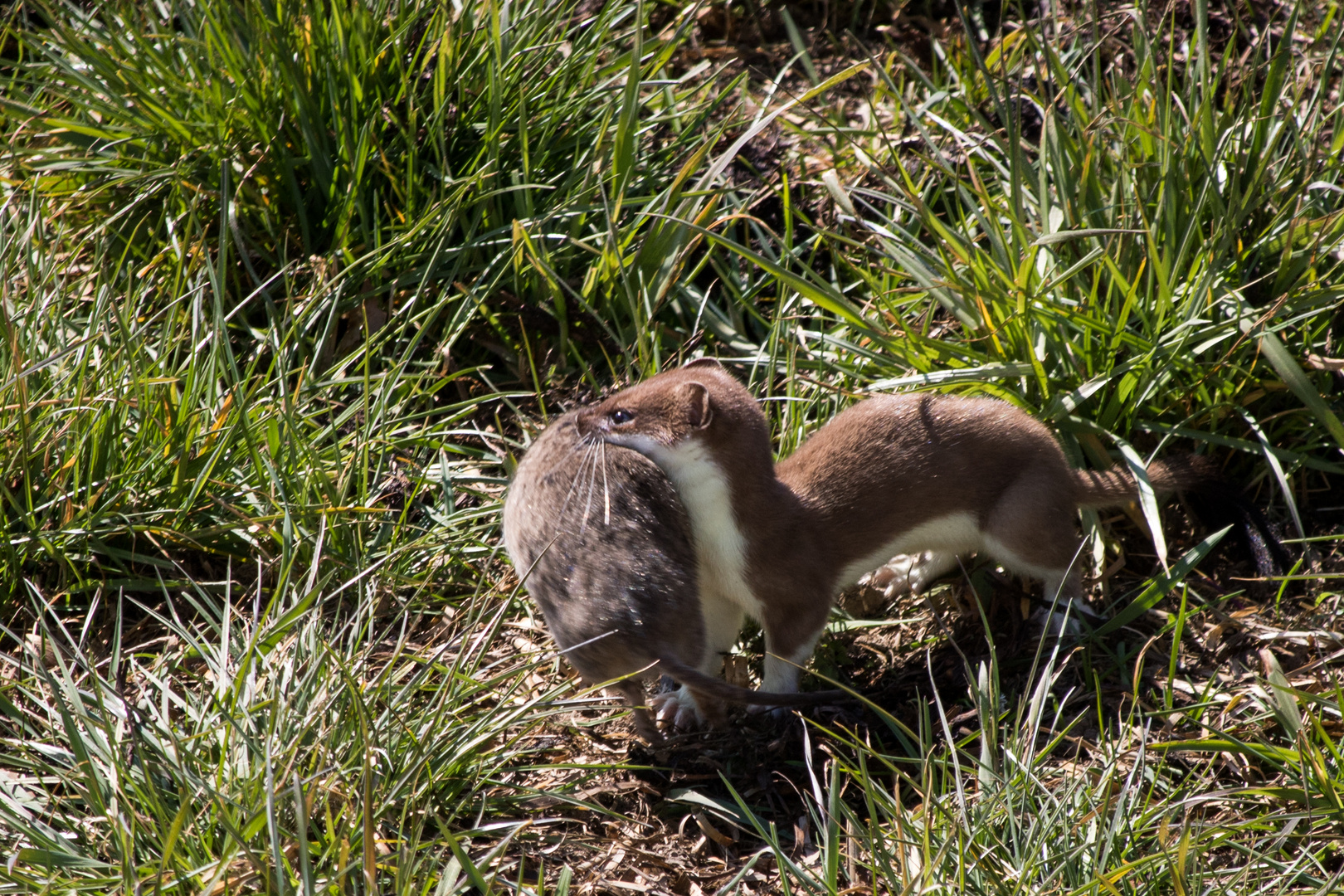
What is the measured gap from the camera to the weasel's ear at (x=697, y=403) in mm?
3715

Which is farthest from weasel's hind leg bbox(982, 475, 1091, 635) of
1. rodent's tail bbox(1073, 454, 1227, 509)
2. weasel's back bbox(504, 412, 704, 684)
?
weasel's back bbox(504, 412, 704, 684)

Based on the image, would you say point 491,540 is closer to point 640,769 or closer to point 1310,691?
point 640,769

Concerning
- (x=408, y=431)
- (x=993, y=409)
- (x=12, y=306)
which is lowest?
(x=993, y=409)

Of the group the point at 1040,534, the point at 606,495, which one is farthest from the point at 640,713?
the point at 1040,534

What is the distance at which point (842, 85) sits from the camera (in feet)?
19.9

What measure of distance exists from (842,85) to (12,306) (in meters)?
3.91

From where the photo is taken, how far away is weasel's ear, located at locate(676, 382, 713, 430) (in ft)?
12.2

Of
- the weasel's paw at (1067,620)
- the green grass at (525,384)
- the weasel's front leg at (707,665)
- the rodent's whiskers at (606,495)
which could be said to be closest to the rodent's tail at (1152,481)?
the green grass at (525,384)

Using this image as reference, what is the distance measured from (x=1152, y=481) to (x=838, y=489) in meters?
1.08

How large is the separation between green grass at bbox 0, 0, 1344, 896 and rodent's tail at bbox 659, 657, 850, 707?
15 cm

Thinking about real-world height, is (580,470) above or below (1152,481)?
above

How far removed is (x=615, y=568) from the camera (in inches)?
134

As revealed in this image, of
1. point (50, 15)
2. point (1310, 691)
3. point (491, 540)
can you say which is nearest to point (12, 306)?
point (50, 15)

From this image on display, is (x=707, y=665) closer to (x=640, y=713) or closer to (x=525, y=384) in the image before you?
(x=640, y=713)
